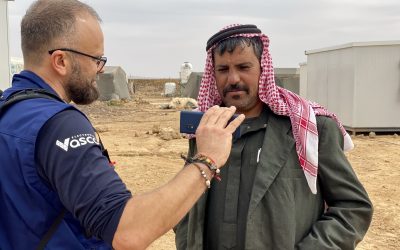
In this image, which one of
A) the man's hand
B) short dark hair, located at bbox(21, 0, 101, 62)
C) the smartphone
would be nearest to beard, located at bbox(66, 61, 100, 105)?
short dark hair, located at bbox(21, 0, 101, 62)

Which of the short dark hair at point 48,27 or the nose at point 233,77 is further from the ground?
the short dark hair at point 48,27

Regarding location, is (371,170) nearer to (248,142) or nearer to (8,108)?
(248,142)

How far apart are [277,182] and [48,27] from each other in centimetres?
116

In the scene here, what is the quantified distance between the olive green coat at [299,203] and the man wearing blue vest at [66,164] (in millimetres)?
595

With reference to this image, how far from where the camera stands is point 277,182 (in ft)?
6.97

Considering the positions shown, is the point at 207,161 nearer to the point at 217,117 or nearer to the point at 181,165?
the point at 217,117

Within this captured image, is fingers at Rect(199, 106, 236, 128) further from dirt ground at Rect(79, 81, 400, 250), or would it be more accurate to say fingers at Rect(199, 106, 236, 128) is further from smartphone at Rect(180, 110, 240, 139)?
dirt ground at Rect(79, 81, 400, 250)

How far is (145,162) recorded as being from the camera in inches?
375

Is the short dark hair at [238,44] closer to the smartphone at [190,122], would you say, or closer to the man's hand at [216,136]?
the smartphone at [190,122]

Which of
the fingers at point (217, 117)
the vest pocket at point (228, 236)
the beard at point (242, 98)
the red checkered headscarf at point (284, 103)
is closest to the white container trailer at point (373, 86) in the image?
the red checkered headscarf at point (284, 103)

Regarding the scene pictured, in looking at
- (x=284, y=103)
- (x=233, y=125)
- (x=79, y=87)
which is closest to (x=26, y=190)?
(x=79, y=87)

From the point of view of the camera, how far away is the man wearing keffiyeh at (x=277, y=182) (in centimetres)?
210

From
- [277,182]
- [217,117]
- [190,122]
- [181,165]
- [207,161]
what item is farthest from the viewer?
[181,165]

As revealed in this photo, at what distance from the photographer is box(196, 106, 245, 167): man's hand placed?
156cm
